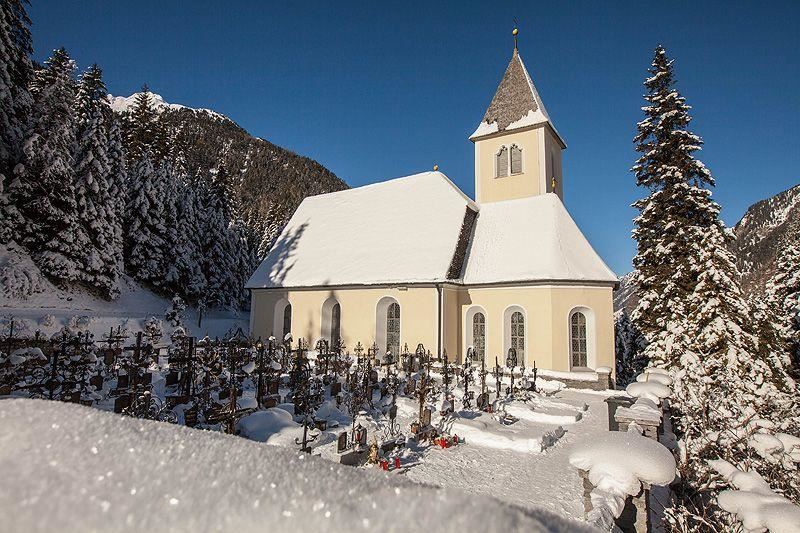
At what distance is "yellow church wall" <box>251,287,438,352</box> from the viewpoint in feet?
60.2

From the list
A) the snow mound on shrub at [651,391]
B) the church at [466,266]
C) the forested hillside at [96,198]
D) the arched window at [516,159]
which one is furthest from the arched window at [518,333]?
the forested hillside at [96,198]

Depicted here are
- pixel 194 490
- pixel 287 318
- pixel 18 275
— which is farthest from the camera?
pixel 287 318

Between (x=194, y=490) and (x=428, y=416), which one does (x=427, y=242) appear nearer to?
(x=428, y=416)

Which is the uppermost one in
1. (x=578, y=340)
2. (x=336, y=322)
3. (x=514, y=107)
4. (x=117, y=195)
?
(x=514, y=107)

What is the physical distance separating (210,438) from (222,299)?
113 ft

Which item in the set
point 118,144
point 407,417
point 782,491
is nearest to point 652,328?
point 407,417

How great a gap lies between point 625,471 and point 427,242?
52.1ft

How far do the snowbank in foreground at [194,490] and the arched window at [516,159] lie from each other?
23.2 metres

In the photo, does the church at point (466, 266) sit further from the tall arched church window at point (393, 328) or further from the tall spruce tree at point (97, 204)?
the tall spruce tree at point (97, 204)

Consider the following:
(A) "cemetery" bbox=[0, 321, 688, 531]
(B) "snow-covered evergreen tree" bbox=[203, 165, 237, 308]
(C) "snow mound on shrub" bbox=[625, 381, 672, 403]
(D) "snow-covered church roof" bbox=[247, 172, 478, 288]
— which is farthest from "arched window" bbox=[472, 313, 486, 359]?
(B) "snow-covered evergreen tree" bbox=[203, 165, 237, 308]

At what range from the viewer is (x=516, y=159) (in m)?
23.0

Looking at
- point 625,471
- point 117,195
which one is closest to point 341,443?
point 625,471

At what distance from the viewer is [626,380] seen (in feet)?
75.7

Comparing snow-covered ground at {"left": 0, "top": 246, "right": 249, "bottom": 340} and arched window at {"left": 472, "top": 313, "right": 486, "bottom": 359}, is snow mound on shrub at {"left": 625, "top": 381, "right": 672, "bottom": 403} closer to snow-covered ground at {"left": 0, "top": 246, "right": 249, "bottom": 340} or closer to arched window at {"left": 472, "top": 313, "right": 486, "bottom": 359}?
arched window at {"left": 472, "top": 313, "right": 486, "bottom": 359}
